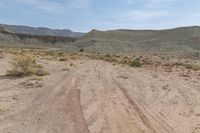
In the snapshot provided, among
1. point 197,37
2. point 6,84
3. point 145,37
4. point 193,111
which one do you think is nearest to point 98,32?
point 145,37

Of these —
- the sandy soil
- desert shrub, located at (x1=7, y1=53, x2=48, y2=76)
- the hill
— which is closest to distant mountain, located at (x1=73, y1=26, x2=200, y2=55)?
the hill

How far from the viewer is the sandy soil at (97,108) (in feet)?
36.4

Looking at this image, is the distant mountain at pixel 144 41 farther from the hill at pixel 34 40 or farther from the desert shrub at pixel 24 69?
the desert shrub at pixel 24 69

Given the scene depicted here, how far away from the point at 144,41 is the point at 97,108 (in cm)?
9539

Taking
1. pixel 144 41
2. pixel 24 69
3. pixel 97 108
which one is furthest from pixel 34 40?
pixel 97 108

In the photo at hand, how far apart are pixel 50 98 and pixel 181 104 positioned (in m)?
4.89

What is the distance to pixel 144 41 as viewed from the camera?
355 ft

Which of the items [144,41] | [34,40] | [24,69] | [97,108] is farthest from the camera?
[34,40]

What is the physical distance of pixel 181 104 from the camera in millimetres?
15391

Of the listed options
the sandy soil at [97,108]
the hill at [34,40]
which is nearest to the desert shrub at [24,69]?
the sandy soil at [97,108]

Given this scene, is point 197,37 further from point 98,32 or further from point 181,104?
point 181,104

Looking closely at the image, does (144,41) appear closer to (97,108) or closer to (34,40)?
(34,40)

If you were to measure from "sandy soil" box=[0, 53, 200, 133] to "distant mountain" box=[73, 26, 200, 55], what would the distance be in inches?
2850

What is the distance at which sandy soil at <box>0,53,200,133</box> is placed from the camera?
1111 cm
